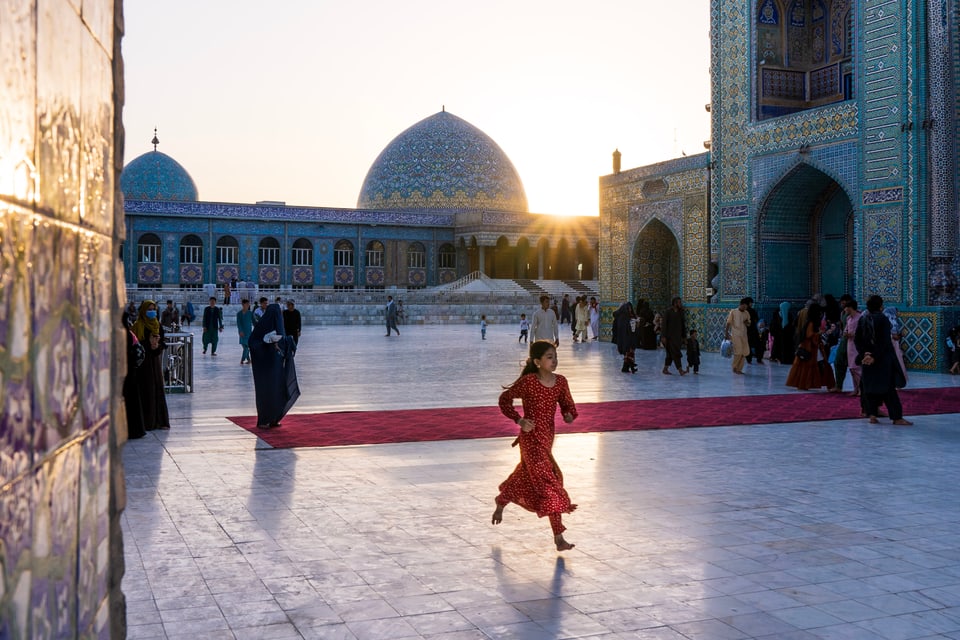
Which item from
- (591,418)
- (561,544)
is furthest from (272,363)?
(561,544)

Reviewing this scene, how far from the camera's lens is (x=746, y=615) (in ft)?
10.2

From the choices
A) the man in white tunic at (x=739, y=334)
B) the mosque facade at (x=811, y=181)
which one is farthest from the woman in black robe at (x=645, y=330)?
the man in white tunic at (x=739, y=334)

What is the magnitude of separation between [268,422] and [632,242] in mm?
13159

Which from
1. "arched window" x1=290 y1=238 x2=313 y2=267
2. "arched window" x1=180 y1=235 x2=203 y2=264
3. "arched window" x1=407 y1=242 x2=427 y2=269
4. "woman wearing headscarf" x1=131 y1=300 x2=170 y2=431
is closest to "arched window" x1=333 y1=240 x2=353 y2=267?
"arched window" x1=290 y1=238 x2=313 y2=267

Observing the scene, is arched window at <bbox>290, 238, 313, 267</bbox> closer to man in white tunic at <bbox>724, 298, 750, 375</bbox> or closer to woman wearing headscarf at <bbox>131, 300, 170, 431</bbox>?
man in white tunic at <bbox>724, 298, 750, 375</bbox>

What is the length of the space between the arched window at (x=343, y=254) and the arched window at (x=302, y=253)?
3.23 ft

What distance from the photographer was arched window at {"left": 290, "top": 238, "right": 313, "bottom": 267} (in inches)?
1481

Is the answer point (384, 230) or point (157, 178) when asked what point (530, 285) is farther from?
point (157, 178)

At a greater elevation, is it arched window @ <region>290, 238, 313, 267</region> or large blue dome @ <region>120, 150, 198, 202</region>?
large blue dome @ <region>120, 150, 198, 202</region>

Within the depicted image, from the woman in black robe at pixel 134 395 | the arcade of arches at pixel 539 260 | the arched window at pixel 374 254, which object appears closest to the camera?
the woman in black robe at pixel 134 395

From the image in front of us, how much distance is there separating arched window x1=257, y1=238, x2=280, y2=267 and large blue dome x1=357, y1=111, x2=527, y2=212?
7.35 metres

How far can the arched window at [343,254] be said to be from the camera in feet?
126

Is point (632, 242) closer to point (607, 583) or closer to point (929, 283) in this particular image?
point (929, 283)

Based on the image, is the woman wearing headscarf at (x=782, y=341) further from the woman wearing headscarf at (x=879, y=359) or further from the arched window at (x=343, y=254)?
the arched window at (x=343, y=254)
